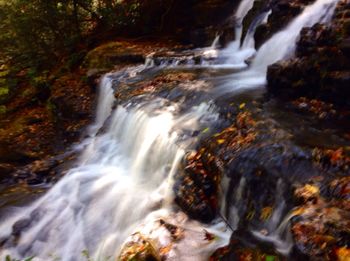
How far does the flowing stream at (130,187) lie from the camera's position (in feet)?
19.1

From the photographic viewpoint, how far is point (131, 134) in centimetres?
825

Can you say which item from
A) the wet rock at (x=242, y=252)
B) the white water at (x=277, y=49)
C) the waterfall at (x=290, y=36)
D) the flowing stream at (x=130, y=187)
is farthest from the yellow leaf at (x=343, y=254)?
the waterfall at (x=290, y=36)

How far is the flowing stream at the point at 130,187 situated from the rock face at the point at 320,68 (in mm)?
765

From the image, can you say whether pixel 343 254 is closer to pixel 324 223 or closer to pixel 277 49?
pixel 324 223

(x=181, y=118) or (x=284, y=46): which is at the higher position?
(x=284, y=46)

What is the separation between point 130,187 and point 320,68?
12.6ft

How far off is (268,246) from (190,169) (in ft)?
6.39

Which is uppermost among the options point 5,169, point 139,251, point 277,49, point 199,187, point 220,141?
point 277,49

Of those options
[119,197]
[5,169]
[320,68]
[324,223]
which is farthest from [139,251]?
[5,169]

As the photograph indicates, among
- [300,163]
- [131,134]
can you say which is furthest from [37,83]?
[300,163]

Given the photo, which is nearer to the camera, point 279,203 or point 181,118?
point 279,203

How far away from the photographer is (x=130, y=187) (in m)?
6.95

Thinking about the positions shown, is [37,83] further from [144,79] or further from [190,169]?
[190,169]

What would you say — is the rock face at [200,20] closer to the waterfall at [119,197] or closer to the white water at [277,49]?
the white water at [277,49]
